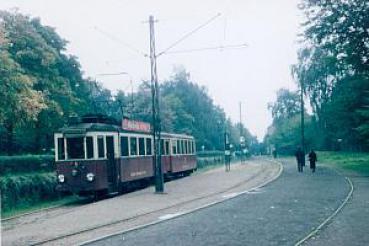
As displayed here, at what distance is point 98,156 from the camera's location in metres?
20.2

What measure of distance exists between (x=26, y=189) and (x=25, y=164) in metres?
2.55

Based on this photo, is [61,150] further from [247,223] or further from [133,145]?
[247,223]

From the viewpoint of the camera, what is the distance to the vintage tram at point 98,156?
19828 mm

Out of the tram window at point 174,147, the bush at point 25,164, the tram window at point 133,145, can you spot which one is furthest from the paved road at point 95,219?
the tram window at point 174,147

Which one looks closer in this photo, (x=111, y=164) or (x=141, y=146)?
(x=111, y=164)

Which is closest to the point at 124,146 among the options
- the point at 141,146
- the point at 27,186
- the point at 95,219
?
the point at 141,146

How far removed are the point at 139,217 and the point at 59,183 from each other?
263 inches

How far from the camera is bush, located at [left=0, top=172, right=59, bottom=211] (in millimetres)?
19991

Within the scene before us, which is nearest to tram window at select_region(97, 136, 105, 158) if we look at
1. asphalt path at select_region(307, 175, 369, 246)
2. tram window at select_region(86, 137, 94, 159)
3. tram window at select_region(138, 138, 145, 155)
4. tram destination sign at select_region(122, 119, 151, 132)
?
tram window at select_region(86, 137, 94, 159)

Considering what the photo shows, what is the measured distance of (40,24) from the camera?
1565 inches

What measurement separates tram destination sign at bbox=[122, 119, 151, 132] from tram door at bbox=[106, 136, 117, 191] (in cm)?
165

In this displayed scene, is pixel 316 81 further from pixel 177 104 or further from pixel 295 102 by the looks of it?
pixel 295 102

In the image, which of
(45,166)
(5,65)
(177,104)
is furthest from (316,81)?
(5,65)

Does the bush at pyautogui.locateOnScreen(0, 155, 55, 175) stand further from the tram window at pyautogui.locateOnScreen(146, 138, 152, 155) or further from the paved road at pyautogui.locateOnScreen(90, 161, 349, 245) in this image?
the paved road at pyautogui.locateOnScreen(90, 161, 349, 245)
